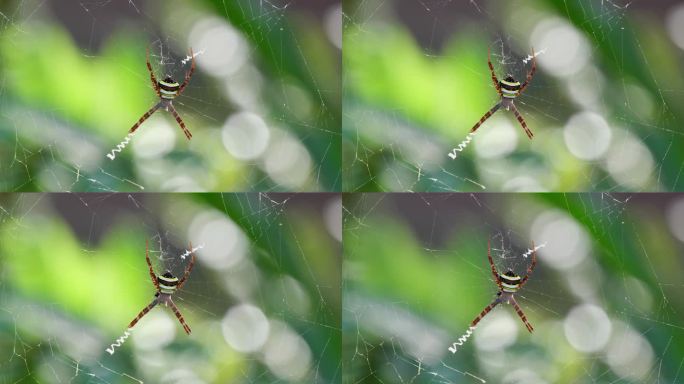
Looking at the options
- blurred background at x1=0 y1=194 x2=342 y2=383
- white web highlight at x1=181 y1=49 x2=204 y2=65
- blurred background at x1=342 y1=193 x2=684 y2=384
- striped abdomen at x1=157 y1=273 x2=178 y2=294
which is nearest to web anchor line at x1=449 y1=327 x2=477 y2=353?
blurred background at x1=342 y1=193 x2=684 y2=384

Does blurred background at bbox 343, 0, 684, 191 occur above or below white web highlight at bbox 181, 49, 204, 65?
above

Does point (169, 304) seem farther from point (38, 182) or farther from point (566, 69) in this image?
point (566, 69)

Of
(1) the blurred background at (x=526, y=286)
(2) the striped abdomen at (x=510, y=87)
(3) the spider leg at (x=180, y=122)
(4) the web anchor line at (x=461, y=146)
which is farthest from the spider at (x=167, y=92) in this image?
(2) the striped abdomen at (x=510, y=87)

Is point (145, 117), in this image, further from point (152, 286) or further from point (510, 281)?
point (510, 281)

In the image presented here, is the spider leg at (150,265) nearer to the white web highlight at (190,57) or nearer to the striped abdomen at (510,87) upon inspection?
the white web highlight at (190,57)

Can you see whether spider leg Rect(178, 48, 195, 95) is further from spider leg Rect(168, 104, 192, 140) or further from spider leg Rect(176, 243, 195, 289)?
spider leg Rect(176, 243, 195, 289)

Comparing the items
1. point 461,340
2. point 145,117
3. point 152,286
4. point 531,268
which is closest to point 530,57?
point 531,268

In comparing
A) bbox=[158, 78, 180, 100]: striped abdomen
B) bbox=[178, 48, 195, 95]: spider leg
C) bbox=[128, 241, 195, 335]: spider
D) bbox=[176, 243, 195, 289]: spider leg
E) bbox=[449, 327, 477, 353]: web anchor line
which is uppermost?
bbox=[178, 48, 195, 95]: spider leg
